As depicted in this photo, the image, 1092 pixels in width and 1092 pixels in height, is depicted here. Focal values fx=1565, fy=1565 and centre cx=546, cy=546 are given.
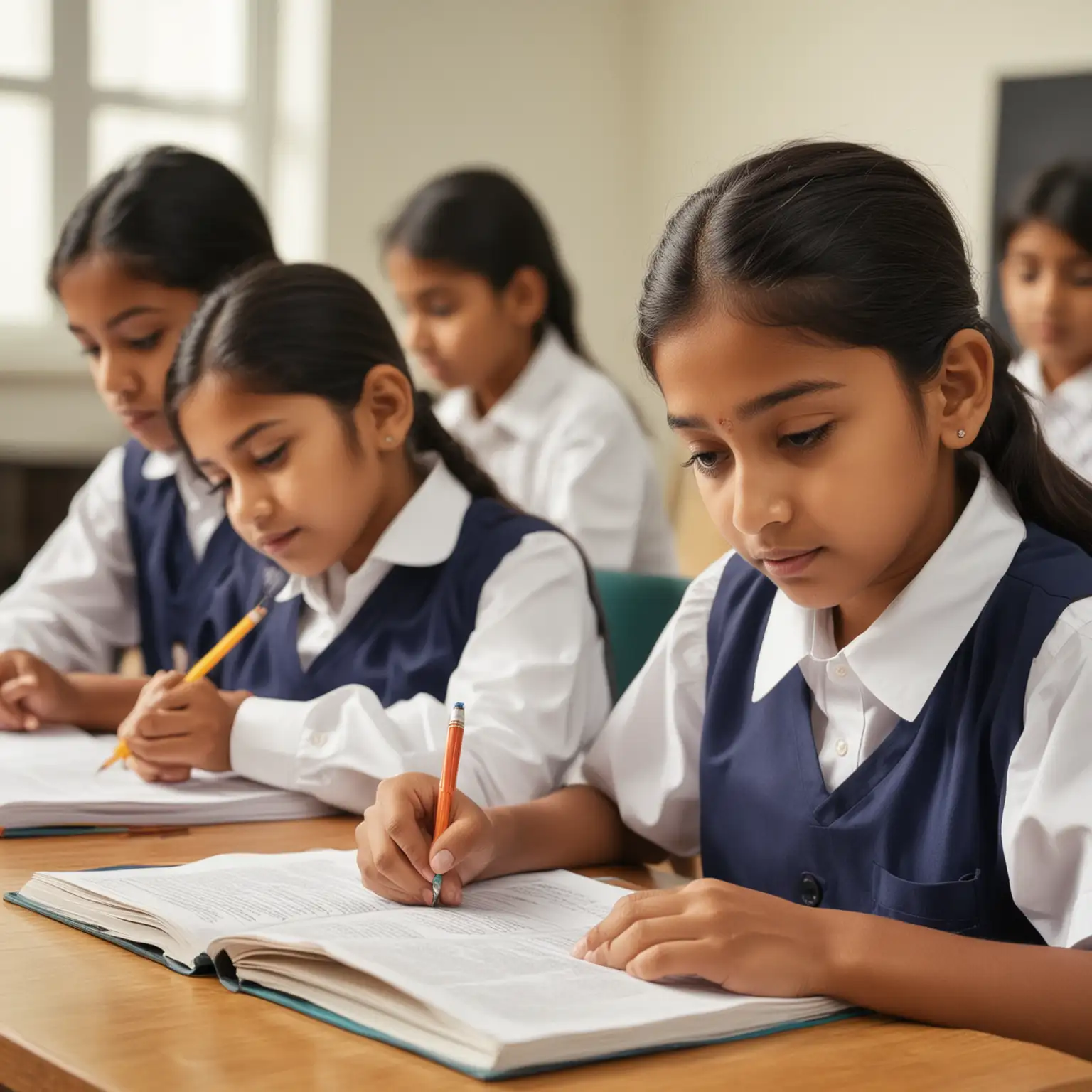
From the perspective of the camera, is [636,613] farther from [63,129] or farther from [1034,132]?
[63,129]

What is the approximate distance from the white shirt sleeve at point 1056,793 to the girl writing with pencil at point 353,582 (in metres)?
0.51

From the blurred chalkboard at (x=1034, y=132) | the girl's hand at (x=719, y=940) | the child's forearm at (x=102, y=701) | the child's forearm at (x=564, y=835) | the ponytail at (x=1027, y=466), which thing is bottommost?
the child's forearm at (x=102, y=701)

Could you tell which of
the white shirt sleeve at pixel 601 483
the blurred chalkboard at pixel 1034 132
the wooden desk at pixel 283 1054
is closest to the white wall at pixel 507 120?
the blurred chalkboard at pixel 1034 132

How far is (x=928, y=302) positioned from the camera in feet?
3.53

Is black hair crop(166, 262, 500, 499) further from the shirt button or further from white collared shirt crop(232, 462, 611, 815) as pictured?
the shirt button

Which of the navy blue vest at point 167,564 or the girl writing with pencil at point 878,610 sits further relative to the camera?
the navy blue vest at point 167,564

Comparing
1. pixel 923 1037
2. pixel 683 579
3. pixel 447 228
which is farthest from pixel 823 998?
pixel 447 228

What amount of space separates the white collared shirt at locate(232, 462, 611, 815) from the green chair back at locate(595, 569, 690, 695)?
0.86ft

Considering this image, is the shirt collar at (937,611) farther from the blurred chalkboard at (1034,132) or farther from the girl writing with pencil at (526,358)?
the blurred chalkboard at (1034,132)

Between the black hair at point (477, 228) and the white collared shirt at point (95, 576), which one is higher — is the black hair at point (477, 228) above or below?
above

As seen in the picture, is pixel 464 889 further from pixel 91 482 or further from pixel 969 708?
pixel 91 482

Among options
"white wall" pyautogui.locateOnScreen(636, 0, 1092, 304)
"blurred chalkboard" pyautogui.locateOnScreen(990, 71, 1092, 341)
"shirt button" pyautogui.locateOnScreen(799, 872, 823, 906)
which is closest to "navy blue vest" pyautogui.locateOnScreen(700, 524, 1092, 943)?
"shirt button" pyautogui.locateOnScreen(799, 872, 823, 906)

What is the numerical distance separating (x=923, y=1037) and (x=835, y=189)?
55 cm

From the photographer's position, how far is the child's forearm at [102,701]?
170cm
